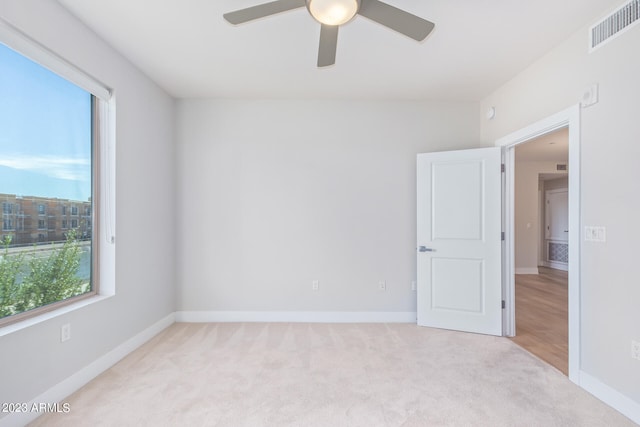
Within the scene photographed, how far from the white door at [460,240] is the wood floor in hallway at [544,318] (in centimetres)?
39

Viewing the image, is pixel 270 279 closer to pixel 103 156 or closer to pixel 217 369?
pixel 217 369

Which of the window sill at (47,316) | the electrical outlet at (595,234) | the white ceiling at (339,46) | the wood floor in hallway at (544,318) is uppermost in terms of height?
the white ceiling at (339,46)

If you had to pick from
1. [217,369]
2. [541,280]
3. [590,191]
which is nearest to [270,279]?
[217,369]


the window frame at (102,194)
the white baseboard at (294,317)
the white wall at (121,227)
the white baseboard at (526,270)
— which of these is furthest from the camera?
the white baseboard at (526,270)

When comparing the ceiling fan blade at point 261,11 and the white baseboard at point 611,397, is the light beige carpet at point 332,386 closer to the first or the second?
the white baseboard at point 611,397

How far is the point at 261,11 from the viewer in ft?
5.53

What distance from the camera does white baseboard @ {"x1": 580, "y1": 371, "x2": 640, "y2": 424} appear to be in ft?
6.40

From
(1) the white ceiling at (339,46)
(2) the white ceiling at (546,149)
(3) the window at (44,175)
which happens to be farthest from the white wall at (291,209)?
(2) the white ceiling at (546,149)

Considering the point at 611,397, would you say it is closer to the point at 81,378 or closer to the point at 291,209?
the point at 291,209

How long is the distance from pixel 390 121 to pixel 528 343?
9.28 feet

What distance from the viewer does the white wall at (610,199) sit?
1992 millimetres

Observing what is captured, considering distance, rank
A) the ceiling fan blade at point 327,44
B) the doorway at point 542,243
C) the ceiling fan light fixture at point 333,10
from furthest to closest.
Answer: the doorway at point 542,243
the ceiling fan blade at point 327,44
the ceiling fan light fixture at point 333,10

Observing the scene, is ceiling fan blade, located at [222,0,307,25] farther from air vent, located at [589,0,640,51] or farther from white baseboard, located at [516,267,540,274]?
white baseboard, located at [516,267,540,274]

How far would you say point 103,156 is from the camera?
2.70m
